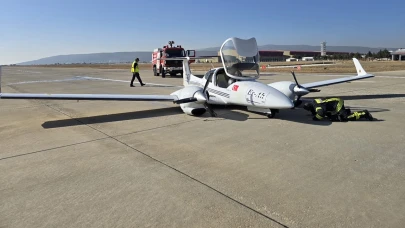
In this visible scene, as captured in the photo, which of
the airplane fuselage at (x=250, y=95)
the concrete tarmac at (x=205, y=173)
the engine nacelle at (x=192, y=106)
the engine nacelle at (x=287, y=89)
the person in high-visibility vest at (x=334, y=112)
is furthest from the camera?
the engine nacelle at (x=287, y=89)

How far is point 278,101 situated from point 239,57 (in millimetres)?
2651

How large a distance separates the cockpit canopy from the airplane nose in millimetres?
1957

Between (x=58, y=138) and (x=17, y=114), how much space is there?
509 cm

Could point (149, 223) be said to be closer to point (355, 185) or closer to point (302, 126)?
point (355, 185)

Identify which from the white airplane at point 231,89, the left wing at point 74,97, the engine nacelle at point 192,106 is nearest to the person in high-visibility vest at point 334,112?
the white airplane at point 231,89

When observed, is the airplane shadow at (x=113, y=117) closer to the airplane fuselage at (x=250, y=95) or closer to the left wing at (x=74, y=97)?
the left wing at (x=74, y=97)

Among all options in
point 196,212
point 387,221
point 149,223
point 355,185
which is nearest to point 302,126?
point 355,185

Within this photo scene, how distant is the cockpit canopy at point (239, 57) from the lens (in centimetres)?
979

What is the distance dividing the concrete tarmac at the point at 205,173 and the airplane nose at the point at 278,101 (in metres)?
0.59

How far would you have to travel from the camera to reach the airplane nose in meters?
7.68

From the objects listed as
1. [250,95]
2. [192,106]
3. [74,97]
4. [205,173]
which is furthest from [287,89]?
[74,97]

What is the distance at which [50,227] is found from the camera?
337 cm

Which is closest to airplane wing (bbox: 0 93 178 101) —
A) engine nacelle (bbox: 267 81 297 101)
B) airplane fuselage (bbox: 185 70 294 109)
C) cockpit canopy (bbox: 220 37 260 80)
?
airplane fuselage (bbox: 185 70 294 109)

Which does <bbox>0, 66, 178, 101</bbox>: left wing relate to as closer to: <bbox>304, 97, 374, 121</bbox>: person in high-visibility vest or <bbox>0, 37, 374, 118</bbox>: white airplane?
<bbox>0, 37, 374, 118</bbox>: white airplane
